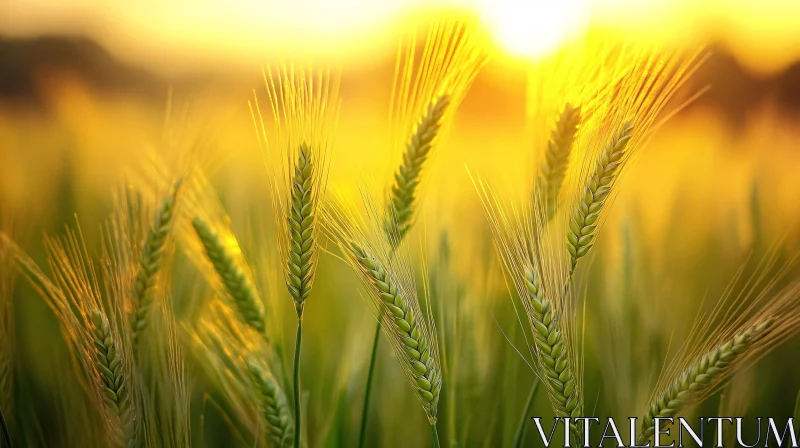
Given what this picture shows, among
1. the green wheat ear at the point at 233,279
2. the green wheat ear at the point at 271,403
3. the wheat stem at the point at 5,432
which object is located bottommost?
the wheat stem at the point at 5,432

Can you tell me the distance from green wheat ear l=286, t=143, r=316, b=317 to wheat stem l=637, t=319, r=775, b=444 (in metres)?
0.44

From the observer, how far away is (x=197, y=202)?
798 millimetres

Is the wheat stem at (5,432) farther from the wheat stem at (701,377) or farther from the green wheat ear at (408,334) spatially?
the wheat stem at (701,377)

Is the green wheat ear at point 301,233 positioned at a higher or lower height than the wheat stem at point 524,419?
higher

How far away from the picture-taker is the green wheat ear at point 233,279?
28.5 inches

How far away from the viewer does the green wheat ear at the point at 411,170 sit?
2.41 feet

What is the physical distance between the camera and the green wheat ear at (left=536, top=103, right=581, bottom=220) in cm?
72

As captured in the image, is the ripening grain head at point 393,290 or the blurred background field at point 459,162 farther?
the blurred background field at point 459,162

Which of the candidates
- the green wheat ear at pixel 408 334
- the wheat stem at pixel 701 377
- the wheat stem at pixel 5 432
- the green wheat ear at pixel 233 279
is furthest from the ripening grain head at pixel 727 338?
the wheat stem at pixel 5 432

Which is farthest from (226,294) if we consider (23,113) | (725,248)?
(725,248)

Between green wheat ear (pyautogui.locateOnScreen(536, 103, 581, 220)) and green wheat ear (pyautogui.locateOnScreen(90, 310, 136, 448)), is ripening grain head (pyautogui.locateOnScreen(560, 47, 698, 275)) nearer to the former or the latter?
green wheat ear (pyautogui.locateOnScreen(536, 103, 581, 220))

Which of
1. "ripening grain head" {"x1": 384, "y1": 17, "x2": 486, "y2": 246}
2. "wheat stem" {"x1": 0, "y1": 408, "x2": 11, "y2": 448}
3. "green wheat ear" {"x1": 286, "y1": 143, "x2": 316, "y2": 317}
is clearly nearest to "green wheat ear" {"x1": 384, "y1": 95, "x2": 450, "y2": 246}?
"ripening grain head" {"x1": 384, "y1": 17, "x2": 486, "y2": 246}

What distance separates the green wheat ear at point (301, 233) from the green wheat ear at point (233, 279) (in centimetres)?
9

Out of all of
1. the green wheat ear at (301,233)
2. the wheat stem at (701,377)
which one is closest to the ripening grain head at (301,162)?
the green wheat ear at (301,233)
